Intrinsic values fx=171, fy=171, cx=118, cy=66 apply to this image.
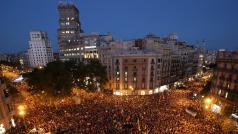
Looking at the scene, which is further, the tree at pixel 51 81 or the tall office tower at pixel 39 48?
the tall office tower at pixel 39 48

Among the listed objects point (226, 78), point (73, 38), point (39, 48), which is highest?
point (73, 38)

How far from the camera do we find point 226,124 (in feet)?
87.5

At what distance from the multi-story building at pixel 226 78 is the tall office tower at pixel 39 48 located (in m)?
111

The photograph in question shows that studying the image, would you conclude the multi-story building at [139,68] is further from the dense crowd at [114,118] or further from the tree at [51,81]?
the tree at [51,81]

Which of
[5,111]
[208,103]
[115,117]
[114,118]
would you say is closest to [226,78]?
[208,103]

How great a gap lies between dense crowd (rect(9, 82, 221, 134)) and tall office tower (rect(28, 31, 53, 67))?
293 feet

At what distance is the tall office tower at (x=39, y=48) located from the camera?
11869 cm

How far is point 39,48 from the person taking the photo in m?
121

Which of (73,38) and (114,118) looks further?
(73,38)

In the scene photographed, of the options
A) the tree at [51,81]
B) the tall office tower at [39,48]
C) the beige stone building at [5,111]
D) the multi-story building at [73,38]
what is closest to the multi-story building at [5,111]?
the beige stone building at [5,111]

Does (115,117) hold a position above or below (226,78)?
below

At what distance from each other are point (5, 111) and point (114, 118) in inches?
701

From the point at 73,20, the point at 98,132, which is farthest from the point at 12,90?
the point at 73,20

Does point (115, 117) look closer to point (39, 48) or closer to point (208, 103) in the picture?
point (208, 103)
